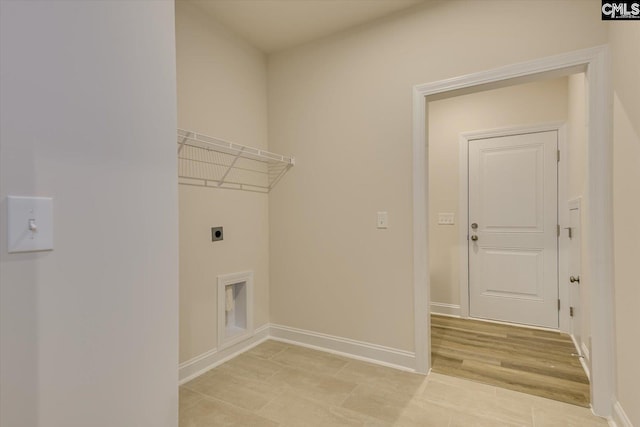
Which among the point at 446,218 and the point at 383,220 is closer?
the point at 383,220

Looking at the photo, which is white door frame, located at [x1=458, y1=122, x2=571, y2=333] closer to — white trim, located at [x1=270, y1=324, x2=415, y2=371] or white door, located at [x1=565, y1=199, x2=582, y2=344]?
white door, located at [x1=565, y1=199, x2=582, y2=344]

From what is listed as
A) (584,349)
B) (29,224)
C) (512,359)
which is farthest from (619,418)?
(29,224)

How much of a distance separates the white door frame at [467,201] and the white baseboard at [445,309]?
0.06m

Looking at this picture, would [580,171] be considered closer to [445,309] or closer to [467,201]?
[467,201]

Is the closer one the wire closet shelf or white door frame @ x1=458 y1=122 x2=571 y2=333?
the wire closet shelf

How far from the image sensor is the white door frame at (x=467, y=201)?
3078 mm

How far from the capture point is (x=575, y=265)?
282 cm

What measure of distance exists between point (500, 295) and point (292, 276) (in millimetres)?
2274

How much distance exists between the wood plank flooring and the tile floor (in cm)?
15

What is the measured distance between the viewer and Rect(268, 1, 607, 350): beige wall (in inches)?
79.8

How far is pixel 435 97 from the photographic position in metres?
2.23

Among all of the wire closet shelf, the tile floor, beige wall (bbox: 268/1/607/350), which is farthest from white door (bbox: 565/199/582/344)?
the wire closet shelf

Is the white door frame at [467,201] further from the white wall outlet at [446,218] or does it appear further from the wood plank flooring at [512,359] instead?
the wood plank flooring at [512,359]

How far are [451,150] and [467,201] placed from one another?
62cm
